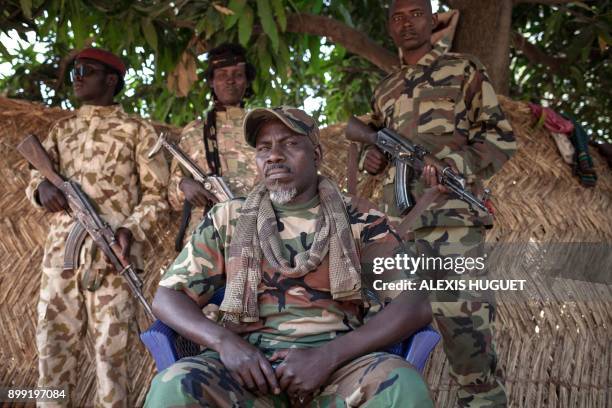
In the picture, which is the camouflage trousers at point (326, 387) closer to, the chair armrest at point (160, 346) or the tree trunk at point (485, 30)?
the chair armrest at point (160, 346)

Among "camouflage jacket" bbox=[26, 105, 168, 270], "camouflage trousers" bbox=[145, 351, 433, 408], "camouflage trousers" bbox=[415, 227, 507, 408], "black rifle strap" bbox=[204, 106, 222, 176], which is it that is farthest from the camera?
"black rifle strap" bbox=[204, 106, 222, 176]

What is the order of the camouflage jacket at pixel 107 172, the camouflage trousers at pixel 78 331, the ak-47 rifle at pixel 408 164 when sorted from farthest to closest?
the camouflage jacket at pixel 107 172
the camouflage trousers at pixel 78 331
the ak-47 rifle at pixel 408 164

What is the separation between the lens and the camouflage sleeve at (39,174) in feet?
15.3

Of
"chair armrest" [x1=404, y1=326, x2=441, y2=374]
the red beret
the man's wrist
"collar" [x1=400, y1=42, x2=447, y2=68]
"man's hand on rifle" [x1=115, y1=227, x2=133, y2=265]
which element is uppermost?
the red beret

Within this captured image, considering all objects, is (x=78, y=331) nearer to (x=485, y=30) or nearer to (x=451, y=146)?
(x=451, y=146)

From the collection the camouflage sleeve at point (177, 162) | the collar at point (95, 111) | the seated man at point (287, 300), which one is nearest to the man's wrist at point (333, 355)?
the seated man at point (287, 300)

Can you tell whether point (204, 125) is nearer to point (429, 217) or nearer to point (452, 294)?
point (429, 217)

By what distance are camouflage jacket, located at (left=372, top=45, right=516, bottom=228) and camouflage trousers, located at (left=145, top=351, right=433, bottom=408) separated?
→ 5.96 ft

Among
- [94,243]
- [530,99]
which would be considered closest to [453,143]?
[94,243]

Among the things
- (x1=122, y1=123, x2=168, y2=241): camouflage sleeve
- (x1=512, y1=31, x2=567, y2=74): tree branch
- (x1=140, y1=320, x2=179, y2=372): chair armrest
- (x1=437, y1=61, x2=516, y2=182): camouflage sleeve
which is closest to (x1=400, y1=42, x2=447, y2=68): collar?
(x1=437, y1=61, x2=516, y2=182): camouflage sleeve

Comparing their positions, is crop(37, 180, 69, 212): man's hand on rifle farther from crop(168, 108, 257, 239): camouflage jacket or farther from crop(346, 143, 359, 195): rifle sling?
crop(346, 143, 359, 195): rifle sling

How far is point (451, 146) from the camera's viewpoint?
4.29m

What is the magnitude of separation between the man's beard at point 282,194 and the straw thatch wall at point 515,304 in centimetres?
225

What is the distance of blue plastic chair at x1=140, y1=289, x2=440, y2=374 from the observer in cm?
256
